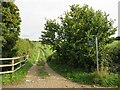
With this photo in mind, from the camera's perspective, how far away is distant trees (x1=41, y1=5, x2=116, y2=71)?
17.8 m

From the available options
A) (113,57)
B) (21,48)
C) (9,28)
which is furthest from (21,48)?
(113,57)

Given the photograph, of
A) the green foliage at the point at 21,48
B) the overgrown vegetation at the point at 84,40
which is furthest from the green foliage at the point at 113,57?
the green foliage at the point at 21,48

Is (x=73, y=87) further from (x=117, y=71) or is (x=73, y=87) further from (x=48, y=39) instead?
(x=48, y=39)

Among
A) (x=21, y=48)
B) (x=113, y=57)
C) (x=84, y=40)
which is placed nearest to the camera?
(x=84, y=40)

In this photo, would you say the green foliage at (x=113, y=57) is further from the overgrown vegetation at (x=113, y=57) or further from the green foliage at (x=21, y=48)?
the green foliage at (x=21, y=48)

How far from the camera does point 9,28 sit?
61.3 ft

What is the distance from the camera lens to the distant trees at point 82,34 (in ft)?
58.2

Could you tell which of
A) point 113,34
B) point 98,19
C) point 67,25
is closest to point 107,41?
point 113,34

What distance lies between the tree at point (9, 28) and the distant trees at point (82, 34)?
3270mm

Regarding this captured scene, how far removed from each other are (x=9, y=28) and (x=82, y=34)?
5.31 meters

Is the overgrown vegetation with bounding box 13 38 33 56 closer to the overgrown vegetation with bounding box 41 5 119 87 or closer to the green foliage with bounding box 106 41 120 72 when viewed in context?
the overgrown vegetation with bounding box 41 5 119 87

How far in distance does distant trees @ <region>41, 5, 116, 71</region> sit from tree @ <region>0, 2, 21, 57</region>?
327 cm

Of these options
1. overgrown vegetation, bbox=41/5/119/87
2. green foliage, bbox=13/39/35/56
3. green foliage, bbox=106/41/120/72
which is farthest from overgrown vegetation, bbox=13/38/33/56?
green foliage, bbox=106/41/120/72

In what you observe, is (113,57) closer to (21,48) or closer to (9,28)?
(9,28)
